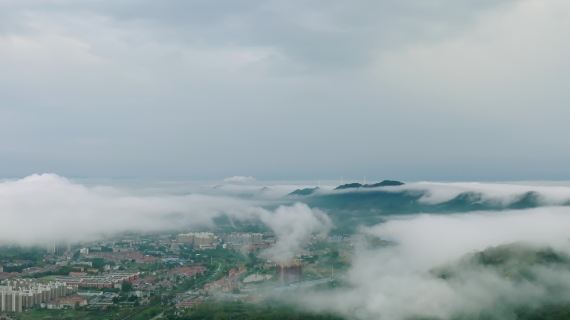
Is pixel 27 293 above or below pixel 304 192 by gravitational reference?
below

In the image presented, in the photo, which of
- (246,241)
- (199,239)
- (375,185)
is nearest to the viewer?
(246,241)

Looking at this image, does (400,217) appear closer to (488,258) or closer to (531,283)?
(488,258)

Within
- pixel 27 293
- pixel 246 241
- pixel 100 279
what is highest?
pixel 246 241

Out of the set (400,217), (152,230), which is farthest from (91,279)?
(400,217)

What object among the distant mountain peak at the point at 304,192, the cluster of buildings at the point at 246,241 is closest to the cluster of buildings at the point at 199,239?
the cluster of buildings at the point at 246,241

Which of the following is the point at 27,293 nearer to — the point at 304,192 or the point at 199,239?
the point at 199,239

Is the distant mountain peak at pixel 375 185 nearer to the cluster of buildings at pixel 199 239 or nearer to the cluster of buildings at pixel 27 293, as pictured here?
the cluster of buildings at pixel 199 239

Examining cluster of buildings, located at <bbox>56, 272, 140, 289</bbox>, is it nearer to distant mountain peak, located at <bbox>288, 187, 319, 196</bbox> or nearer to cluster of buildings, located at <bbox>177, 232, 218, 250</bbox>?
cluster of buildings, located at <bbox>177, 232, 218, 250</bbox>

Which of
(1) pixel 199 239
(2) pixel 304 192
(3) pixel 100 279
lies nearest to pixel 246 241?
(1) pixel 199 239
